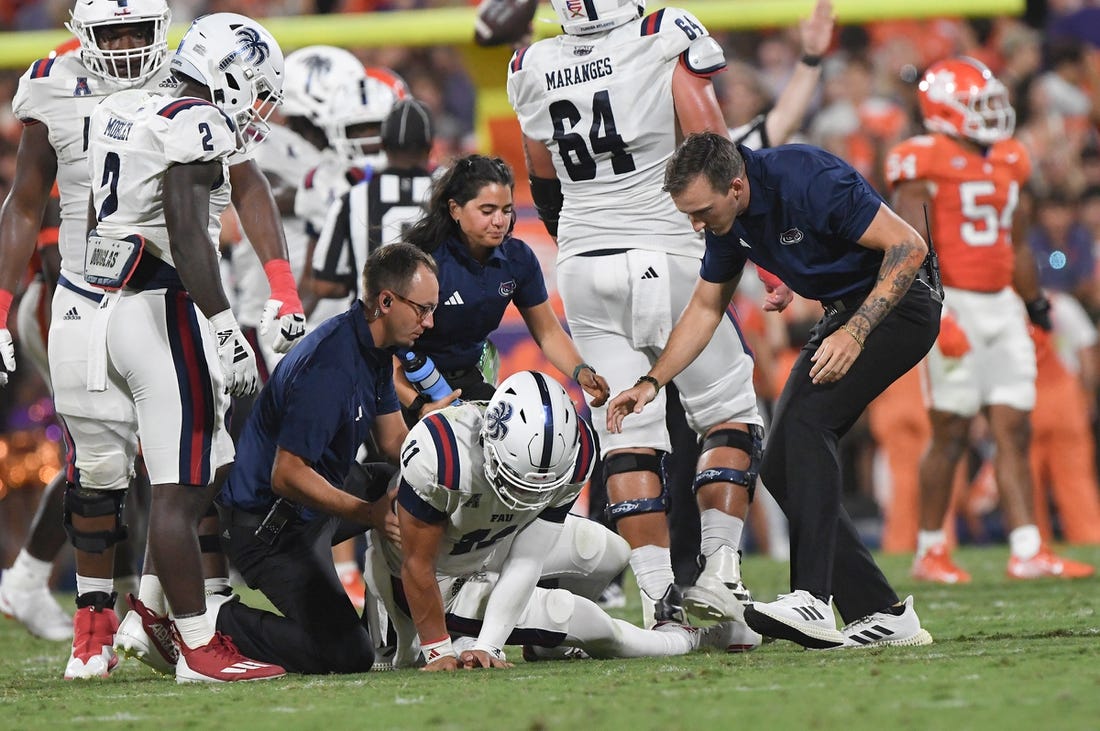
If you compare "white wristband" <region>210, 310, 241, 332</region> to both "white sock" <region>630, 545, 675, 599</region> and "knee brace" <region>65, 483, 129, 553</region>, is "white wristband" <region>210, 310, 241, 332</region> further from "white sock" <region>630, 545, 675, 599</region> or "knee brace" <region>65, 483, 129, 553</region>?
"white sock" <region>630, 545, 675, 599</region>

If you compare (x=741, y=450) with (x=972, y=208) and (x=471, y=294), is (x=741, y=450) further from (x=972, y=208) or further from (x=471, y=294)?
(x=972, y=208)

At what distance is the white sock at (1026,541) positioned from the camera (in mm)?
7695

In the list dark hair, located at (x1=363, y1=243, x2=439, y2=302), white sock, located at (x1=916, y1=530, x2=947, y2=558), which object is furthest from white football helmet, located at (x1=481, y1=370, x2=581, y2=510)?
white sock, located at (x1=916, y1=530, x2=947, y2=558)

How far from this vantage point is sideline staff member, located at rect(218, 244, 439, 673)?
464 cm

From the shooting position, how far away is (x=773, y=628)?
4.48 metres

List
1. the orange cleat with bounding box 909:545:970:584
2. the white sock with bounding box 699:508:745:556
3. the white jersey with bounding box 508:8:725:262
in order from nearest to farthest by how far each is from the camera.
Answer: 1. the white sock with bounding box 699:508:745:556
2. the white jersey with bounding box 508:8:725:262
3. the orange cleat with bounding box 909:545:970:584

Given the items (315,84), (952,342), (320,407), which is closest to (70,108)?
(320,407)

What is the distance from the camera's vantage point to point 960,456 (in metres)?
7.74

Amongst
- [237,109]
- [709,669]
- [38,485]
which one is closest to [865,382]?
[709,669]

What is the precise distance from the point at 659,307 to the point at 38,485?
5615mm

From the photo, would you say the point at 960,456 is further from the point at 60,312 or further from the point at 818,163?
the point at 60,312

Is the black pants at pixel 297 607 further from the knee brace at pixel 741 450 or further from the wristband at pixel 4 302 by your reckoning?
the knee brace at pixel 741 450

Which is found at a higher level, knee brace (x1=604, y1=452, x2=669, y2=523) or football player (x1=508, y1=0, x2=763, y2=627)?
football player (x1=508, y1=0, x2=763, y2=627)

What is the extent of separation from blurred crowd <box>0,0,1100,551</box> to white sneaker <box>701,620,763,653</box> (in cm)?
520
